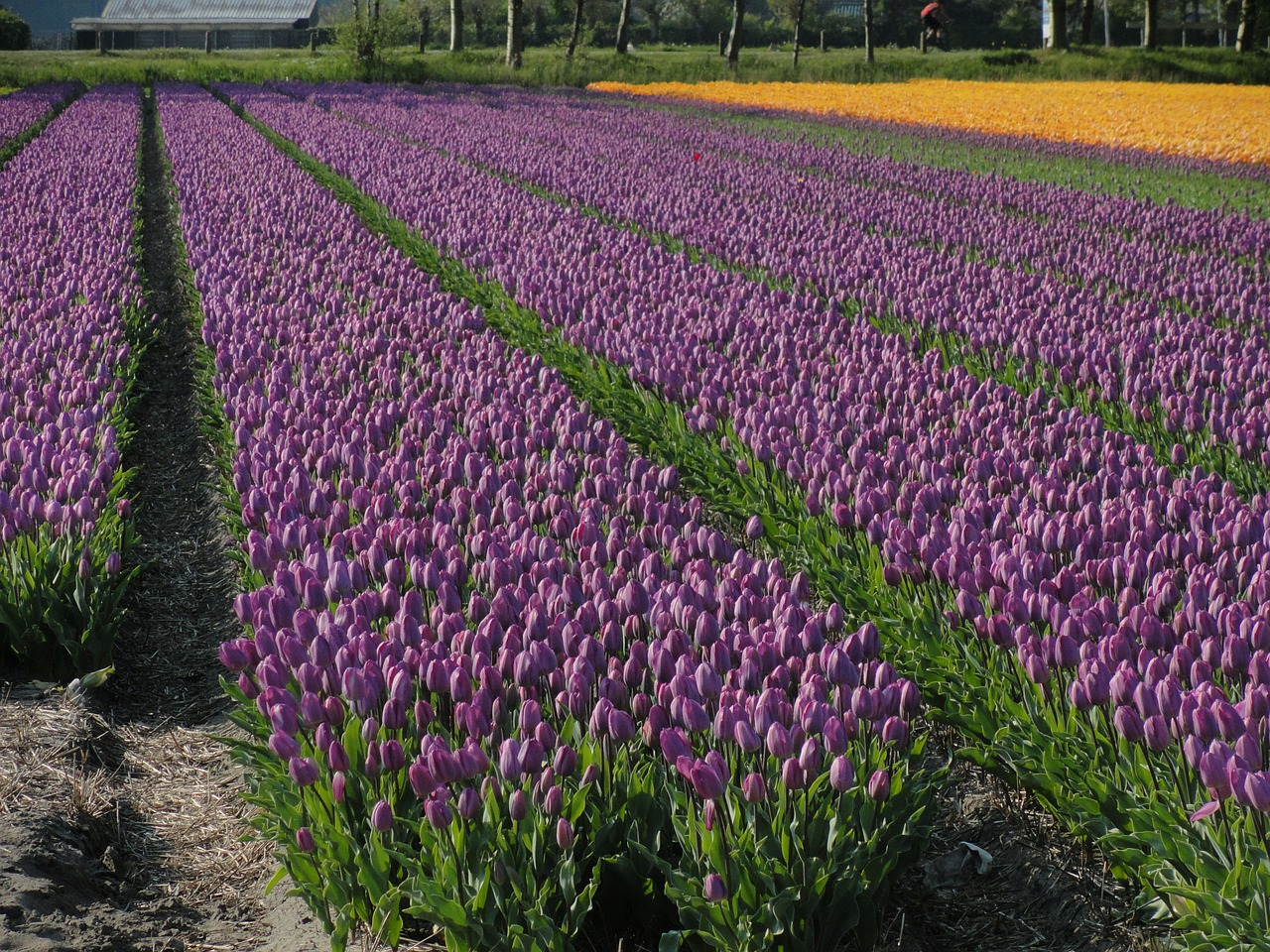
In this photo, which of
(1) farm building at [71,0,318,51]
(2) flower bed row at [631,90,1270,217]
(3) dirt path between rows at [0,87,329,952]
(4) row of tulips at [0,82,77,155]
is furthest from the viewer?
(1) farm building at [71,0,318,51]

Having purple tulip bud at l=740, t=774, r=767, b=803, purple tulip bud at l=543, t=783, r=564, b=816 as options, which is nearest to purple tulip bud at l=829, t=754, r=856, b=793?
purple tulip bud at l=740, t=774, r=767, b=803

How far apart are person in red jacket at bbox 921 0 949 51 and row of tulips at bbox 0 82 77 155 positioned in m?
53.2

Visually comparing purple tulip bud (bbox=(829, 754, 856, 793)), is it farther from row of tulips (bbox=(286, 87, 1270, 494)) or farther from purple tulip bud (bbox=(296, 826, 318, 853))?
row of tulips (bbox=(286, 87, 1270, 494))

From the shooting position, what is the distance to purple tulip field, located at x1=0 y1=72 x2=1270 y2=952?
9.54 feet

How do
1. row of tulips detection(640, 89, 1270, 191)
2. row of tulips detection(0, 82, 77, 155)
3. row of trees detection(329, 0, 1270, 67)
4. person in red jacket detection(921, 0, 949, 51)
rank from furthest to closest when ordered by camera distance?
1. row of trees detection(329, 0, 1270, 67)
2. person in red jacket detection(921, 0, 949, 51)
3. row of tulips detection(0, 82, 77, 155)
4. row of tulips detection(640, 89, 1270, 191)

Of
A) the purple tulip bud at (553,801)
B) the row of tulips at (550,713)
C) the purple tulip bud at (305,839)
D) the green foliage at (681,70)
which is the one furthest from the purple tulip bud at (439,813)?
the green foliage at (681,70)

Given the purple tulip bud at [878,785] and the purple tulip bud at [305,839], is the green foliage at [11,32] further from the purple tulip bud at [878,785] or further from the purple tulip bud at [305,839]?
the purple tulip bud at [878,785]

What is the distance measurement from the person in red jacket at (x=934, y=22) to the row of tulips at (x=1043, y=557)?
7303 cm

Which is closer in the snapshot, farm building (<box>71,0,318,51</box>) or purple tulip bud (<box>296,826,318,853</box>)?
purple tulip bud (<box>296,826,318,853</box>)

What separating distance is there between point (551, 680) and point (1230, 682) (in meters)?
1.88

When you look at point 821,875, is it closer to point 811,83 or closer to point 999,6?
point 811,83

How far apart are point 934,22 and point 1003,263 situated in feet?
235

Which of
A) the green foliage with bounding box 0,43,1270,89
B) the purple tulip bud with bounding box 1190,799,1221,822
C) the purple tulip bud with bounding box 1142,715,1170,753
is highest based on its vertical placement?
the green foliage with bounding box 0,43,1270,89

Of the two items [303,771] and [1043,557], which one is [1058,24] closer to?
[1043,557]
